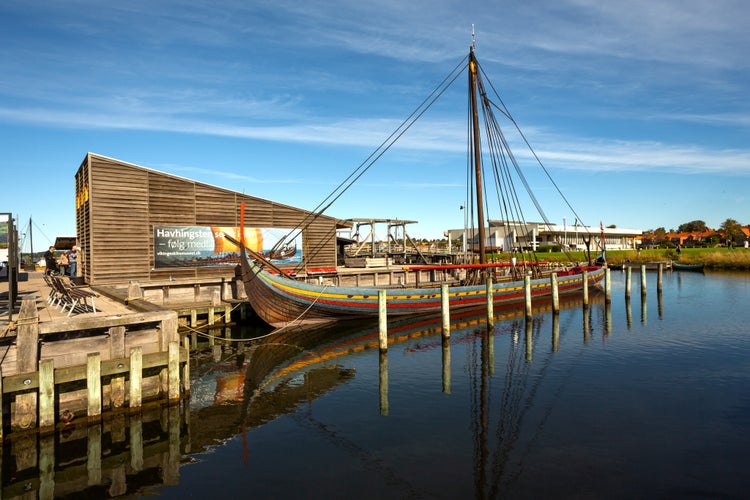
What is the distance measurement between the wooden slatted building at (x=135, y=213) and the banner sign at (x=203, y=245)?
0.36 m

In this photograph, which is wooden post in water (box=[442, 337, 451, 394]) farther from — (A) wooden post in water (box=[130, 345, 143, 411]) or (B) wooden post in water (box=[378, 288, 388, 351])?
(A) wooden post in water (box=[130, 345, 143, 411])

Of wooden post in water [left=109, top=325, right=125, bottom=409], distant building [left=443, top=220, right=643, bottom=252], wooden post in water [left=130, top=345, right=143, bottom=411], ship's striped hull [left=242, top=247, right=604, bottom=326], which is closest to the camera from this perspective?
wooden post in water [left=130, top=345, right=143, bottom=411]

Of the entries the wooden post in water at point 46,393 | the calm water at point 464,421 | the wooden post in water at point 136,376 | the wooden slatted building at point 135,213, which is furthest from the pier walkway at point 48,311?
the wooden slatted building at point 135,213

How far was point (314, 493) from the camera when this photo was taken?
8.80 m

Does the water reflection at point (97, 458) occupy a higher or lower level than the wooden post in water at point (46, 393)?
lower

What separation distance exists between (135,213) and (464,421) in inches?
925

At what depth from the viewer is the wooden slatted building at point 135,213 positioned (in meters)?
25.9

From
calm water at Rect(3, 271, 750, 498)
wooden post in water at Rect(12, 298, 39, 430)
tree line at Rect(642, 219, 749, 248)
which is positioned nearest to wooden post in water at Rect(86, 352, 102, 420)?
calm water at Rect(3, 271, 750, 498)

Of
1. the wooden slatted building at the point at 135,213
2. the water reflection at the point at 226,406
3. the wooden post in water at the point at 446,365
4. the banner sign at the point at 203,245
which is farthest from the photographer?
the banner sign at the point at 203,245

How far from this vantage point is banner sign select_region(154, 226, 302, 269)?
2821cm

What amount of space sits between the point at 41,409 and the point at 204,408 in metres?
4.04

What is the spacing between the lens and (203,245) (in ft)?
97.1

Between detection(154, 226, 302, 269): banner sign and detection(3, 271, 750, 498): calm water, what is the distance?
1015cm

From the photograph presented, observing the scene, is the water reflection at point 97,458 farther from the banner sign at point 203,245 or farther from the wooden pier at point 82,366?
the banner sign at point 203,245
